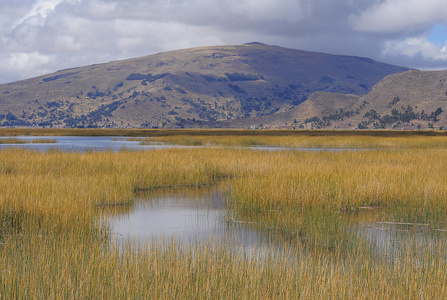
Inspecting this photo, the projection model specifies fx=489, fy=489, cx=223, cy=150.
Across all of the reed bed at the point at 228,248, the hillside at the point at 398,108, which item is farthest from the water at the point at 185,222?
the hillside at the point at 398,108

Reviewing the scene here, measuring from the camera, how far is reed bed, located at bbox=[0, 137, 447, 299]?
6.99 meters

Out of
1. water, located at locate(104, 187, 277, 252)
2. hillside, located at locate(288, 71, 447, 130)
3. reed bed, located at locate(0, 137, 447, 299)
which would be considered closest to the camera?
reed bed, located at locate(0, 137, 447, 299)

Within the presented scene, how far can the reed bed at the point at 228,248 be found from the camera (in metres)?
6.99

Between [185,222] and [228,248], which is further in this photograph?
[185,222]

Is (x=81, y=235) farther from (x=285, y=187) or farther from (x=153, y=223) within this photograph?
(x=285, y=187)

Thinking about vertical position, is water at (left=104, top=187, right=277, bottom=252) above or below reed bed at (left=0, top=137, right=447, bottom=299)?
below

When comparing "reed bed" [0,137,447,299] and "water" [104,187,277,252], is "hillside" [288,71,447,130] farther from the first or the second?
"water" [104,187,277,252]

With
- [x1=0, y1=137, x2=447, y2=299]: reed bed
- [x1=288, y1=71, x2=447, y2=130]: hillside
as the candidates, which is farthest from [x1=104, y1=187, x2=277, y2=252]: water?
[x1=288, y1=71, x2=447, y2=130]: hillside

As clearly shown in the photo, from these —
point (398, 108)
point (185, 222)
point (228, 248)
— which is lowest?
point (185, 222)

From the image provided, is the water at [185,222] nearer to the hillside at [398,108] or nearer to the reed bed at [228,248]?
the reed bed at [228,248]

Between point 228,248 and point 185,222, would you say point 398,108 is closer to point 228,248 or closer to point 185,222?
point 185,222

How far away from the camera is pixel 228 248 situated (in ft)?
32.8

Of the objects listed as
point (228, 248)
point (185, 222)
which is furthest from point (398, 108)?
point (228, 248)

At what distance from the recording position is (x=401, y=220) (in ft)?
43.4
